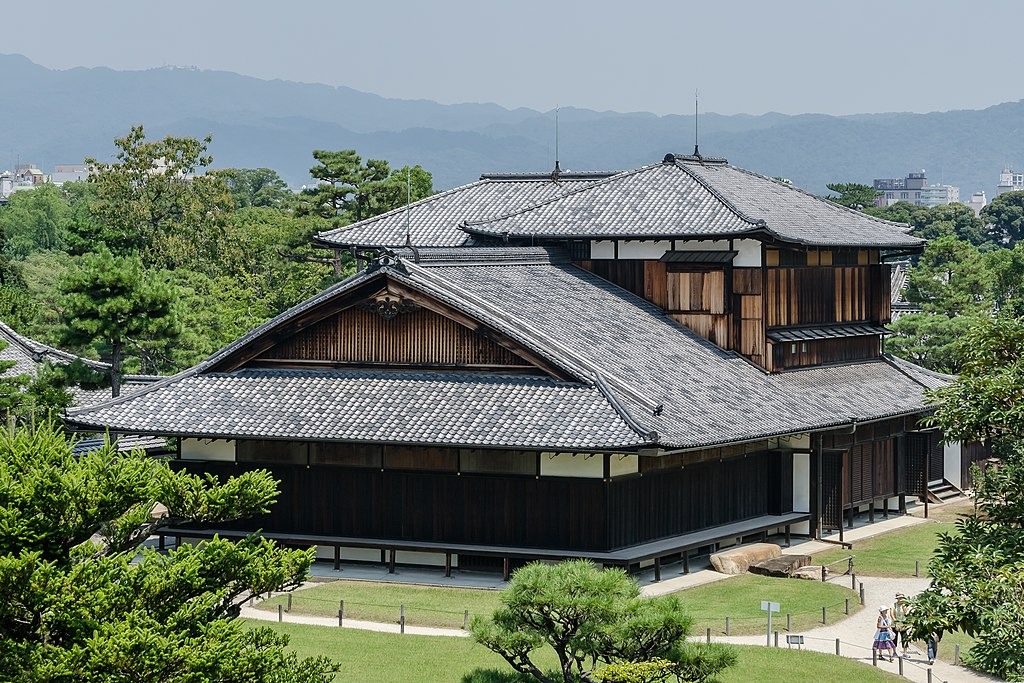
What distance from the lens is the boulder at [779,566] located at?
31609mm

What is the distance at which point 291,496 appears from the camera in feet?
105

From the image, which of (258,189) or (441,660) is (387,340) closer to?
(441,660)

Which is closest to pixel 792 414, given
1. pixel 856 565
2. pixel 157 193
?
pixel 856 565

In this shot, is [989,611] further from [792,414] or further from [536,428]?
[792,414]

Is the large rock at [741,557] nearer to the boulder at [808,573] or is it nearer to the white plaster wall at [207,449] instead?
the boulder at [808,573]

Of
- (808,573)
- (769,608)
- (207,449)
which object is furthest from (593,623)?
(207,449)

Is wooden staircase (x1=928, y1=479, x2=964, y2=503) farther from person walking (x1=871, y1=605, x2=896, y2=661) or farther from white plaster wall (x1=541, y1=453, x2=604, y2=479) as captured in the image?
person walking (x1=871, y1=605, x2=896, y2=661)

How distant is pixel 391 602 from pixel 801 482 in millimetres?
12005

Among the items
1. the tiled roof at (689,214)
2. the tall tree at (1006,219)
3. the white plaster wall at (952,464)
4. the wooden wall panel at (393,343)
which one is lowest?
the white plaster wall at (952,464)

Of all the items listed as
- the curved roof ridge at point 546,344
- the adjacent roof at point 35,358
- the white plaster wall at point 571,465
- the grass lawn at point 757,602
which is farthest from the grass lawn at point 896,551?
the adjacent roof at point 35,358

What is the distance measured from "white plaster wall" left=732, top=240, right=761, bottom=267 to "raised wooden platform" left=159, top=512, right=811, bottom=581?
698 centimetres

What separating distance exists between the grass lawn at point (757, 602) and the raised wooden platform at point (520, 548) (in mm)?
1060

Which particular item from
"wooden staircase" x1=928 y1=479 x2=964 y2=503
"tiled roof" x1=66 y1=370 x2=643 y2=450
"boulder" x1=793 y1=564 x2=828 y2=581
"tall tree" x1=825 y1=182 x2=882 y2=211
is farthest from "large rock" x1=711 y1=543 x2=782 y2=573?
"tall tree" x1=825 y1=182 x2=882 y2=211

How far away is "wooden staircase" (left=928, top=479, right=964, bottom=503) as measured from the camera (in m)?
42.0
